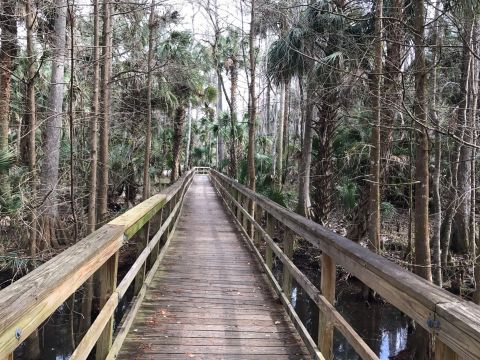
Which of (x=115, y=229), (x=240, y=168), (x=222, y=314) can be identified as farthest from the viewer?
(x=240, y=168)

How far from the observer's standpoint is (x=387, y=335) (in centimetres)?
948

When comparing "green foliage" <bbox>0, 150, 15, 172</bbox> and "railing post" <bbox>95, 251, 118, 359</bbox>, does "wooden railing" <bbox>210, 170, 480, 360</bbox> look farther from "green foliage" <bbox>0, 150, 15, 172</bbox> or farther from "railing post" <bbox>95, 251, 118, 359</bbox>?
"green foliage" <bbox>0, 150, 15, 172</bbox>

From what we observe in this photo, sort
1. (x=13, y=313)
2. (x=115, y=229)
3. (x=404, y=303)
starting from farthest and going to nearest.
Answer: (x=115, y=229) → (x=404, y=303) → (x=13, y=313)

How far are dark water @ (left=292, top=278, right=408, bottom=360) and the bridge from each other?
385cm

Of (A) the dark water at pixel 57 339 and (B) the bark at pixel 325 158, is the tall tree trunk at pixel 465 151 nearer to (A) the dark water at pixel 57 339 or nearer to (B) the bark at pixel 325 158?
(B) the bark at pixel 325 158

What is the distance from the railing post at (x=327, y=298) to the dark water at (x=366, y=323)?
635 cm

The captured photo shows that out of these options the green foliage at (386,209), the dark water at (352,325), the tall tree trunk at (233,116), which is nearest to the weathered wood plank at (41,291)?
the dark water at (352,325)

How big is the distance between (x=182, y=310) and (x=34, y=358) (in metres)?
3.81

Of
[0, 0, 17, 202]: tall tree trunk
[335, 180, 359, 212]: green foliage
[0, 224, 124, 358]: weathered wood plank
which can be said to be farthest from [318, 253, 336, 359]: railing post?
[335, 180, 359, 212]: green foliage

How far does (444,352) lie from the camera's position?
4.73 ft

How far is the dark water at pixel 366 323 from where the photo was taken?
899cm

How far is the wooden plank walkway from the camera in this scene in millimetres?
3304

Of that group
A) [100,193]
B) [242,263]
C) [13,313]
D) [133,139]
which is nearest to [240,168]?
[133,139]

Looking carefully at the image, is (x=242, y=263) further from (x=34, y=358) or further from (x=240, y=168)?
(x=240, y=168)
